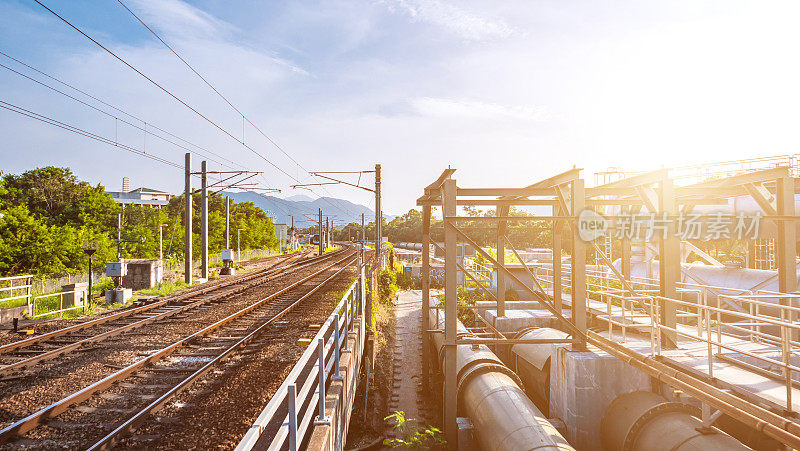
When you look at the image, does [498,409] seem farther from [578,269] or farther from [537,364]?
[537,364]

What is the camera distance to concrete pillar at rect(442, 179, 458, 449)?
316 inches

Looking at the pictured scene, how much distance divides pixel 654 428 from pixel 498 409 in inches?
85.9

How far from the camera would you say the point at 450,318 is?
820cm

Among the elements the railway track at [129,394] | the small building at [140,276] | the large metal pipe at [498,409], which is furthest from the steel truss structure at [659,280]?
the small building at [140,276]

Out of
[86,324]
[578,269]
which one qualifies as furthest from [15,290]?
[578,269]

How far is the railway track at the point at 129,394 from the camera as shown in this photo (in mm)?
5750

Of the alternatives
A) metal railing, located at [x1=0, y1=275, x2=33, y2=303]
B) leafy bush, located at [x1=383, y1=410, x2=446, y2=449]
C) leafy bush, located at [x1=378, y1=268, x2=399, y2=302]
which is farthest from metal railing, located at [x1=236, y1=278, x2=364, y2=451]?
leafy bush, located at [x1=378, y1=268, x2=399, y2=302]

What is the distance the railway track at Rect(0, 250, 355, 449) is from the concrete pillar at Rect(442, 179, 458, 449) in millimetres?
4748

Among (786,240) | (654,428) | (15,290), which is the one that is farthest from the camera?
(15,290)

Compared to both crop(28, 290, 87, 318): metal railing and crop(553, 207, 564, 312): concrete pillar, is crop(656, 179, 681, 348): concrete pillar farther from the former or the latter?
crop(28, 290, 87, 318): metal railing

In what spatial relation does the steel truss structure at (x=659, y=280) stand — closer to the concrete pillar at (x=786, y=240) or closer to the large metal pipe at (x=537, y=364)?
the concrete pillar at (x=786, y=240)

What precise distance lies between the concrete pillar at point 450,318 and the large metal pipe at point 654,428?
2557mm

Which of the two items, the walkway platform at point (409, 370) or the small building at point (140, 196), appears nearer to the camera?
the walkway platform at point (409, 370)

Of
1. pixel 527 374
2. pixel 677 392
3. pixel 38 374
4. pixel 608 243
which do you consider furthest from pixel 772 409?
pixel 608 243
